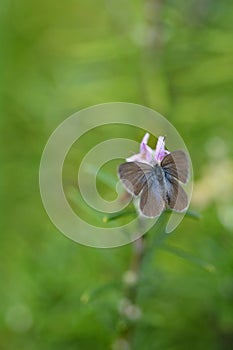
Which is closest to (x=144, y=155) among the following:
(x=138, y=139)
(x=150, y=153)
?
(x=150, y=153)

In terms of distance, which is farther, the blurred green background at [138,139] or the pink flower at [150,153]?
the blurred green background at [138,139]

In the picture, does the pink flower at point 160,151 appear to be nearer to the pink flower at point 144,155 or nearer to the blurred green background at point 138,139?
the pink flower at point 144,155

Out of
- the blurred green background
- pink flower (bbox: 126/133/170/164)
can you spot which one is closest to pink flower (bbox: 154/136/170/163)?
pink flower (bbox: 126/133/170/164)

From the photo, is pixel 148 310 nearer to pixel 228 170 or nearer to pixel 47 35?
pixel 228 170

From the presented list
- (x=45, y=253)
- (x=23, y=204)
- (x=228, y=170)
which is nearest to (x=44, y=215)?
(x=23, y=204)

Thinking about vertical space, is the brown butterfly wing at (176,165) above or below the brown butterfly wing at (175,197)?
above

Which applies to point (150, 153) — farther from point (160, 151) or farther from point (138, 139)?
point (138, 139)

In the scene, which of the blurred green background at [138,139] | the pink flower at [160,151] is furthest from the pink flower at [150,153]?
the blurred green background at [138,139]
